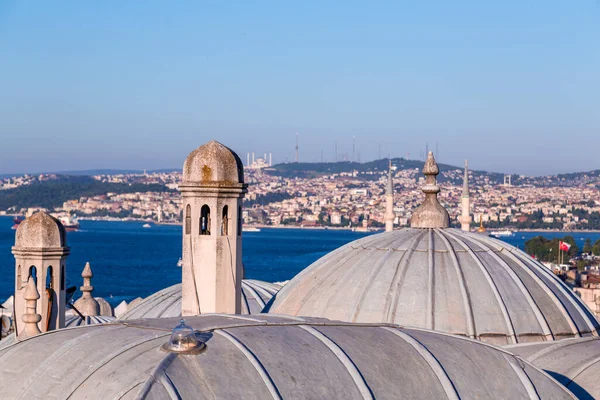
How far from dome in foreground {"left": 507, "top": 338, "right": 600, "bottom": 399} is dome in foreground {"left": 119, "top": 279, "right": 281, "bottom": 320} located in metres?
5.88

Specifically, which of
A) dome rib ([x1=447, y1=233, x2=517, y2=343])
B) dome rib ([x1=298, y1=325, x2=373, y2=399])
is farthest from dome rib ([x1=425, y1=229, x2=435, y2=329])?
dome rib ([x1=298, y1=325, x2=373, y2=399])

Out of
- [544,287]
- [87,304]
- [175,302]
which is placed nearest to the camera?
[544,287]

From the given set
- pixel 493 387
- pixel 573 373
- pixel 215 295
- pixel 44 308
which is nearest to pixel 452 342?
pixel 493 387

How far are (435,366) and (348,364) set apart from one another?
0.76m

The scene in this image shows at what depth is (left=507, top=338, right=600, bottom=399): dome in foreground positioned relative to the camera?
928cm

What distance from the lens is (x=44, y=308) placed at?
12.4 m

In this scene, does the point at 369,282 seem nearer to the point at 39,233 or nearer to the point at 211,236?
the point at 211,236

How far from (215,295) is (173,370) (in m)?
4.75

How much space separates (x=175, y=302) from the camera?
54.4 ft

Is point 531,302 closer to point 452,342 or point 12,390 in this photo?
point 452,342

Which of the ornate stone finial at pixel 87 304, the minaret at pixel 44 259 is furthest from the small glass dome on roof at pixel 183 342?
the ornate stone finial at pixel 87 304

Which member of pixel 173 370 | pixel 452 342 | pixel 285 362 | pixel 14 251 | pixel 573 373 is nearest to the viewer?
pixel 173 370

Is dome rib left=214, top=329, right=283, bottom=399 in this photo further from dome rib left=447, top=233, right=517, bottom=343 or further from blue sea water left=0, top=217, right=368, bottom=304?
blue sea water left=0, top=217, right=368, bottom=304

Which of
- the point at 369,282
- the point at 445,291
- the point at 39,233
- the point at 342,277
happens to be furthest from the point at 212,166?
the point at 445,291
